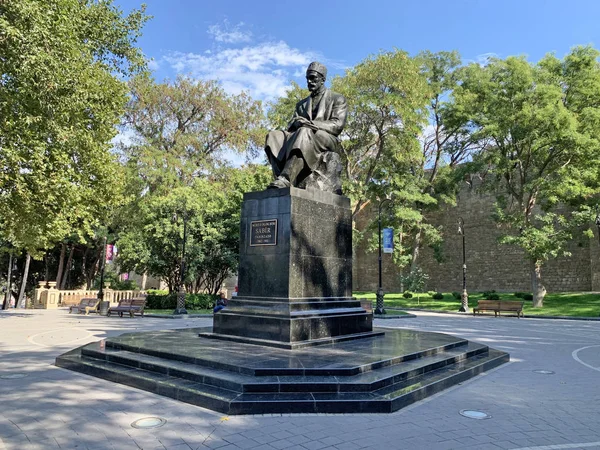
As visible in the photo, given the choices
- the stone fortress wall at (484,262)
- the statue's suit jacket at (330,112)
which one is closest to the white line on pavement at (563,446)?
the statue's suit jacket at (330,112)

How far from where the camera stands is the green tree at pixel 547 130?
22406 millimetres

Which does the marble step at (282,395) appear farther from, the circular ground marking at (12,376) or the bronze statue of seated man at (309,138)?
the bronze statue of seated man at (309,138)

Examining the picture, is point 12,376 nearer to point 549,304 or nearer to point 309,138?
point 309,138

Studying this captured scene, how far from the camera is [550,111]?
22.0 m

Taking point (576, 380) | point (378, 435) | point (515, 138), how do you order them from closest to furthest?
1. point (378, 435)
2. point (576, 380)
3. point (515, 138)

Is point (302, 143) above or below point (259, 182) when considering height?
below

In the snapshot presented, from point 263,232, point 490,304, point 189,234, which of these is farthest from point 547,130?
point 263,232

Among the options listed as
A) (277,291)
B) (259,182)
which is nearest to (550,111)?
(259,182)

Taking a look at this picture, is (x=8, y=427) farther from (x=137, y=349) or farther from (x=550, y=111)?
(x=550, y=111)

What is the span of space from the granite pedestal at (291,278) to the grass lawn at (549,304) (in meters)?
17.8

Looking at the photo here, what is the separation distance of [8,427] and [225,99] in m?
31.5

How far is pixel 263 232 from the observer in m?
7.76

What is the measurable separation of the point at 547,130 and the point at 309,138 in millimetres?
19162

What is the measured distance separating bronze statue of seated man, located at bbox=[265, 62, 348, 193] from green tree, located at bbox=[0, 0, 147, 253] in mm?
7496
